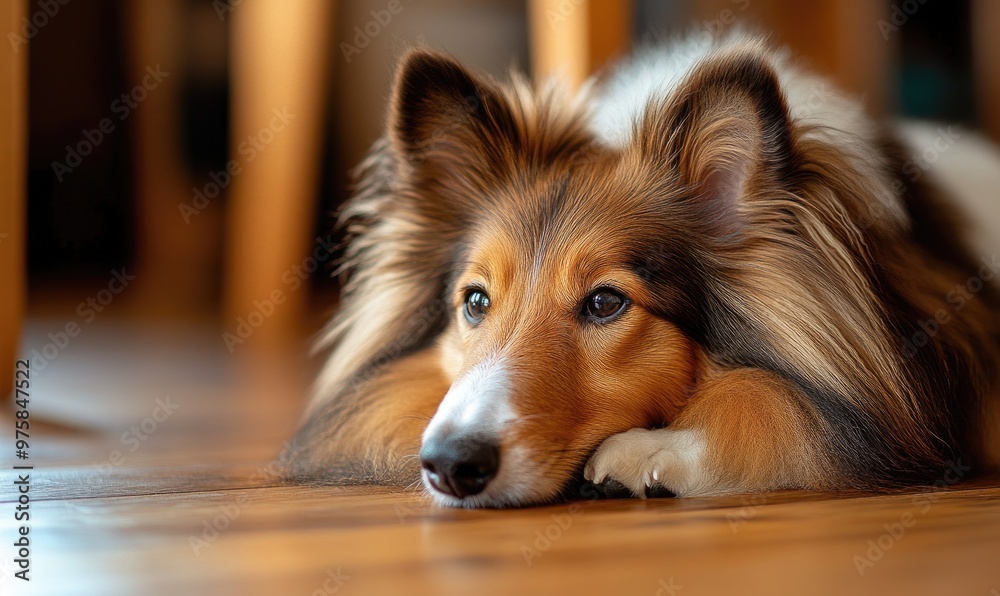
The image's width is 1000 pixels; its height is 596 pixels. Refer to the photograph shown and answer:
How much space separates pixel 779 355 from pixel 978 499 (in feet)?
1.28

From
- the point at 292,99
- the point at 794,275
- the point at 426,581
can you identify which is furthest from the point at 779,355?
the point at 292,99

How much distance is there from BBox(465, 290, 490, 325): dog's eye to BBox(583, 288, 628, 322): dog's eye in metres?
0.23

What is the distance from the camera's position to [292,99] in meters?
3.83

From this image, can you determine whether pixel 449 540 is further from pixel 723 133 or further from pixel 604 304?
pixel 723 133

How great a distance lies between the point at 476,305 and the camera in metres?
1.87

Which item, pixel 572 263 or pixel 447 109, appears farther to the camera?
pixel 447 109

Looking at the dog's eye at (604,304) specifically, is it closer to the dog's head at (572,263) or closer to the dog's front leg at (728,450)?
the dog's head at (572,263)

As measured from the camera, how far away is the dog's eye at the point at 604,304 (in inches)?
65.6

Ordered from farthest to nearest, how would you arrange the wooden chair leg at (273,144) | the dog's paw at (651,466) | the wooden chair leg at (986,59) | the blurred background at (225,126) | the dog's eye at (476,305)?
the wooden chair leg at (986,59) < the wooden chair leg at (273,144) < the blurred background at (225,126) < the dog's eye at (476,305) < the dog's paw at (651,466)

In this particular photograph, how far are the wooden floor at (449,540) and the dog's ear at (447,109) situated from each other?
30.5 inches

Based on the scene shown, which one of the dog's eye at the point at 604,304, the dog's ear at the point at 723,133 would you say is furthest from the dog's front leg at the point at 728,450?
the dog's ear at the point at 723,133

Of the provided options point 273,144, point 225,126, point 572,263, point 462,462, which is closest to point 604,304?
point 572,263

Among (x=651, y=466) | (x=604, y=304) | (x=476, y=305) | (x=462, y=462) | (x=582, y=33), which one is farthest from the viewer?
(x=582, y=33)

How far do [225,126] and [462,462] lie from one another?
576 cm
